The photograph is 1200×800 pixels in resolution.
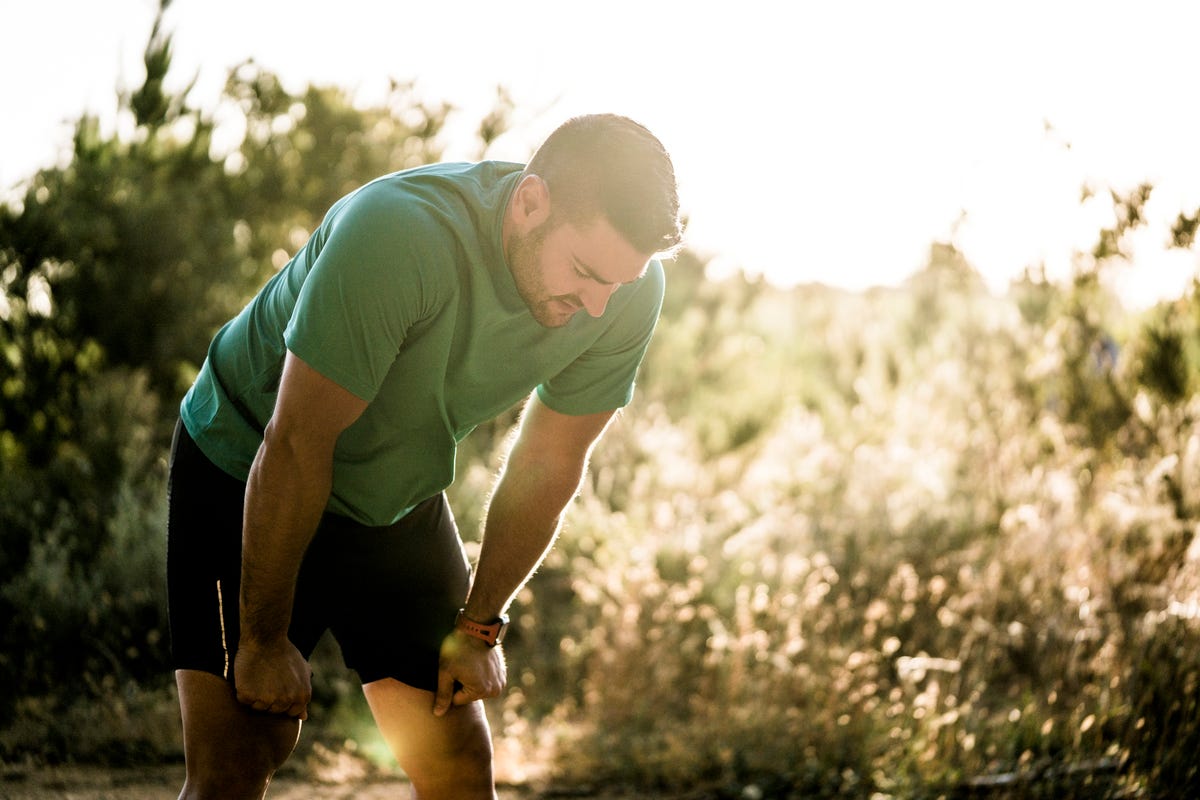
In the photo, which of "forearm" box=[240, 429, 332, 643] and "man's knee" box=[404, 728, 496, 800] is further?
"man's knee" box=[404, 728, 496, 800]

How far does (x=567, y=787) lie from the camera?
4.26m

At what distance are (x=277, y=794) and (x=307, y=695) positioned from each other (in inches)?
85.2

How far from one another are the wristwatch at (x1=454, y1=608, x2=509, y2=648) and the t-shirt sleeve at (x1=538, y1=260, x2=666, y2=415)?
1.61ft

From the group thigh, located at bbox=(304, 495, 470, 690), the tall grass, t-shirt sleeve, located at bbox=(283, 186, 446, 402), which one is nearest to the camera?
t-shirt sleeve, located at bbox=(283, 186, 446, 402)

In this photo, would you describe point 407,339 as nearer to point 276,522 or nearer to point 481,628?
point 276,522

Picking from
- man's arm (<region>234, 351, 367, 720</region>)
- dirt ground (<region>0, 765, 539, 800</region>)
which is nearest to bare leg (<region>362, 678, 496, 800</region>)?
man's arm (<region>234, 351, 367, 720</region>)

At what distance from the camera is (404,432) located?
88.0 inches

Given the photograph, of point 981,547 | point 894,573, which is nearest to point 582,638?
point 894,573

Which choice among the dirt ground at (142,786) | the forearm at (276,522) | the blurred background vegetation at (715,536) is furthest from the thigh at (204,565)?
the blurred background vegetation at (715,536)

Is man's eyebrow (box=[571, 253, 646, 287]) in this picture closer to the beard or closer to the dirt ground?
the beard

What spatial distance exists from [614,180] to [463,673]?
1.08m

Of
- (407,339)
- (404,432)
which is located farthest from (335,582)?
(407,339)

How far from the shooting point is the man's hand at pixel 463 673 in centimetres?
243

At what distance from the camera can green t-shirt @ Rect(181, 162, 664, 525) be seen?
6.16 ft
